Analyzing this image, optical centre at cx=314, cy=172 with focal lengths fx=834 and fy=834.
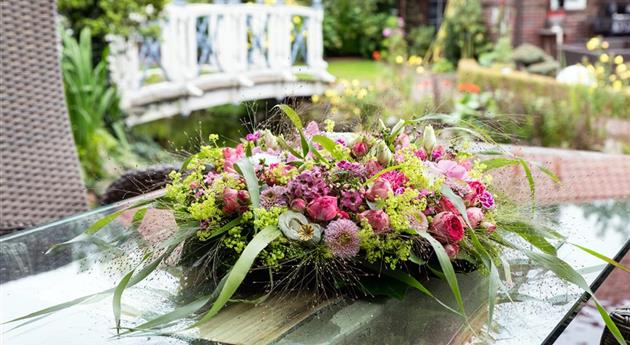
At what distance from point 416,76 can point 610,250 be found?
6.39m

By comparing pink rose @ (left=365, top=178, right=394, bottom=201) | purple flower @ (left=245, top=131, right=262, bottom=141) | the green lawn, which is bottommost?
the green lawn

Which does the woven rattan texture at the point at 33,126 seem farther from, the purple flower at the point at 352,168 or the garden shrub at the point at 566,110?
the garden shrub at the point at 566,110

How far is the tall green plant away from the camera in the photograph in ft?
16.6

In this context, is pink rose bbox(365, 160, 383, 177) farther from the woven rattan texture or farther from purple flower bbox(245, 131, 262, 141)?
the woven rattan texture

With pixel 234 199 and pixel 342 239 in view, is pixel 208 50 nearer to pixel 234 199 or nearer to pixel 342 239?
pixel 234 199

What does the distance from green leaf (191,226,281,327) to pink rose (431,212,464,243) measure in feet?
0.87

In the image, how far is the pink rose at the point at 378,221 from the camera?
134cm

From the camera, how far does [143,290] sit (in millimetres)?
1446

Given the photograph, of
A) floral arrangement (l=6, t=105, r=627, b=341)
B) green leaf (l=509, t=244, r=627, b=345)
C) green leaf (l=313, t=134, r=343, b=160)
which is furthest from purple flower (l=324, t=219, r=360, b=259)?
green leaf (l=509, t=244, r=627, b=345)

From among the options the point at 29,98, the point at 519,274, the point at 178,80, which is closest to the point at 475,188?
the point at 519,274

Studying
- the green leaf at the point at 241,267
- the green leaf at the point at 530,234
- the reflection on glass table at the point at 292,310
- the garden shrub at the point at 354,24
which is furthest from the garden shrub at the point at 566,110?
the garden shrub at the point at 354,24

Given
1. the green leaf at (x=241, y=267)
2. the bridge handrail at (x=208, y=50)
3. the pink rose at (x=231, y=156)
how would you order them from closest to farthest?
the green leaf at (x=241, y=267)
the pink rose at (x=231, y=156)
the bridge handrail at (x=208, y=50)

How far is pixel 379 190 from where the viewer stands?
4.56 feet

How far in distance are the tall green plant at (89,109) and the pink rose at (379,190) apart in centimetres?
370
